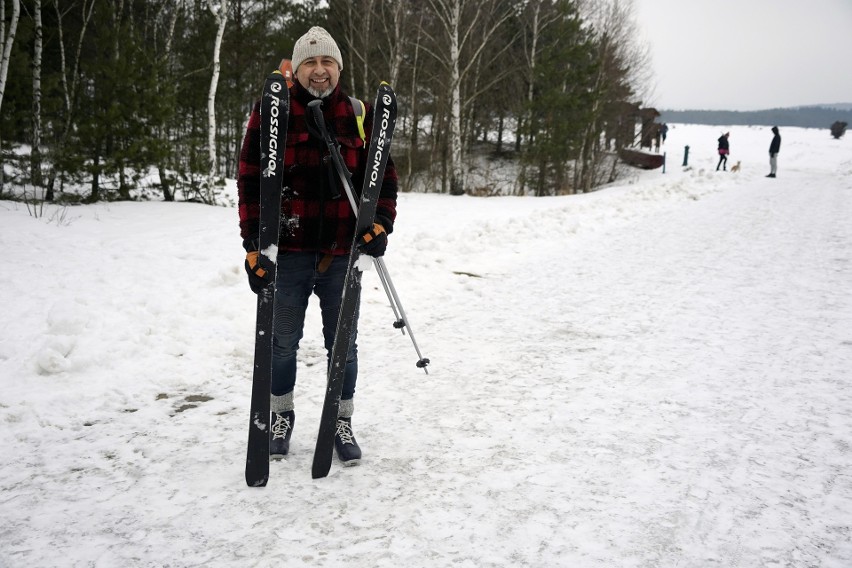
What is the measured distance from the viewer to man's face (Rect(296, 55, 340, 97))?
2707 mm

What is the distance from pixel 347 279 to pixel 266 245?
45 centimetres

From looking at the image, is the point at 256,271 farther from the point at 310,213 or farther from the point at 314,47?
the point at 314,47

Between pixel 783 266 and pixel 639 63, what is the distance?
998 inches

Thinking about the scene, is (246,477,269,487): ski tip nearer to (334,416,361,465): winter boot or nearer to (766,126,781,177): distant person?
(334,416,361,465): winter boot

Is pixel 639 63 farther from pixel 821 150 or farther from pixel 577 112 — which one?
pixel 821 150

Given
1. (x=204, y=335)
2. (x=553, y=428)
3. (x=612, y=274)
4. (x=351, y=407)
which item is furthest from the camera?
(x=612, y=274)

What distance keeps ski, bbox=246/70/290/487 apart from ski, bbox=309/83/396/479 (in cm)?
22

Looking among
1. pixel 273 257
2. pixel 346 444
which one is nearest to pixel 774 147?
pixel 346 444

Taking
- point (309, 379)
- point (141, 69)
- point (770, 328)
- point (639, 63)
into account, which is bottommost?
point (309, 379)

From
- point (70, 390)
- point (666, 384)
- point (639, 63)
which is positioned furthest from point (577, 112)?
point (70, 390)

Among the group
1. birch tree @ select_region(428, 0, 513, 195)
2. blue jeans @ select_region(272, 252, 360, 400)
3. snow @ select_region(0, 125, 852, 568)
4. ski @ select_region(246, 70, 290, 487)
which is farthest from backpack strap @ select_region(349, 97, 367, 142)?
birch tree @ select_region(428, 0, 513, 195)

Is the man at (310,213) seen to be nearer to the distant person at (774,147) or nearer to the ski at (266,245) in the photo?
the ski at (266,245)

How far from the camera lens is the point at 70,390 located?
3506 mm

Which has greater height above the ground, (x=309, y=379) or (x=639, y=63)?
(x=639, y=63)
